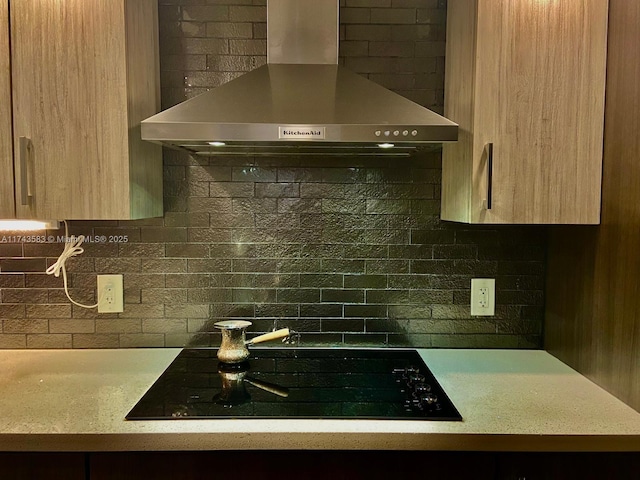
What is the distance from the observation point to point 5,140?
4.74 ft

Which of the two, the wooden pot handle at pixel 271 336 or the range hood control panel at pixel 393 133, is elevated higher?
the range hood control panel at pixel 393 133

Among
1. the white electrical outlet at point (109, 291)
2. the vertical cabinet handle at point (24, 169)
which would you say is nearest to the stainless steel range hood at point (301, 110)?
the vertical cabinet handle at point (24, 169)

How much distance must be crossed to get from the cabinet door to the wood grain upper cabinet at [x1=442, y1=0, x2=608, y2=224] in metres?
1.34

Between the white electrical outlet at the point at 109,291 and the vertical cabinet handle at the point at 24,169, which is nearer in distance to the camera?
the vertical cabinet handle at the point at 24,169

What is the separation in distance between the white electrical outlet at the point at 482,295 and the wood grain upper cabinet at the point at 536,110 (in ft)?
1.39

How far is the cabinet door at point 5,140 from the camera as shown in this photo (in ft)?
4.68

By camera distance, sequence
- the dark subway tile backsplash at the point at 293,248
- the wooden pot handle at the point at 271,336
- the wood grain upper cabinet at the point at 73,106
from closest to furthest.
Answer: the wood grain upper cabinet at the point at 73,106 → the wooden pot handle at the point at 271,336 → the dark subway tile backsplash at the point at 293,248

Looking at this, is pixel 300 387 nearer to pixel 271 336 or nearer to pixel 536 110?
pixel 271 336

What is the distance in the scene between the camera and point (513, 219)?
4.83 feet
